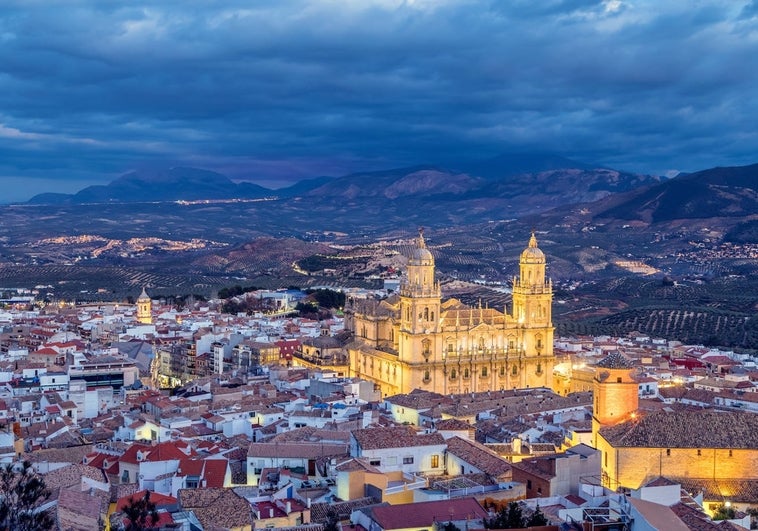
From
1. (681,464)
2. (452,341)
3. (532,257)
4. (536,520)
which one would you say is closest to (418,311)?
(452,341)

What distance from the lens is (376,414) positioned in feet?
130

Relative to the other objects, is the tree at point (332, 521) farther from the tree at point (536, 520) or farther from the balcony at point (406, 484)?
the tree at point (536, 520)

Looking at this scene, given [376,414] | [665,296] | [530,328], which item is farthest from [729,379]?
[665,296]

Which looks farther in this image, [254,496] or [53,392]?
[53,392]

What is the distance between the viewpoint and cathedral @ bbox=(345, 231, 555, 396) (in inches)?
2183

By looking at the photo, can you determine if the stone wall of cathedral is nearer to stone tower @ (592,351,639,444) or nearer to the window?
stone tower @ (592,351,639,444)

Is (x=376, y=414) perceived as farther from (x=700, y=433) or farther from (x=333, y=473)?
(x=700, y=433)

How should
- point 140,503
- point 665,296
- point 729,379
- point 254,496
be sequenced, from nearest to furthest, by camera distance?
point 140,503, point 254,496, point 729,379, point 665,296

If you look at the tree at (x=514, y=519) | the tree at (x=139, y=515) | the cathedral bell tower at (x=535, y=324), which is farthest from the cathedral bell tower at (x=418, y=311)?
the tree at (x=139, y=515)

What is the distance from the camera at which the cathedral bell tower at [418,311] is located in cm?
5525

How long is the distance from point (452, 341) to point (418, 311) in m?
2.63

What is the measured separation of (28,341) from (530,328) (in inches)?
1345

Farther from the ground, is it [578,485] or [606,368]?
[606,368]

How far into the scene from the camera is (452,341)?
185ft
